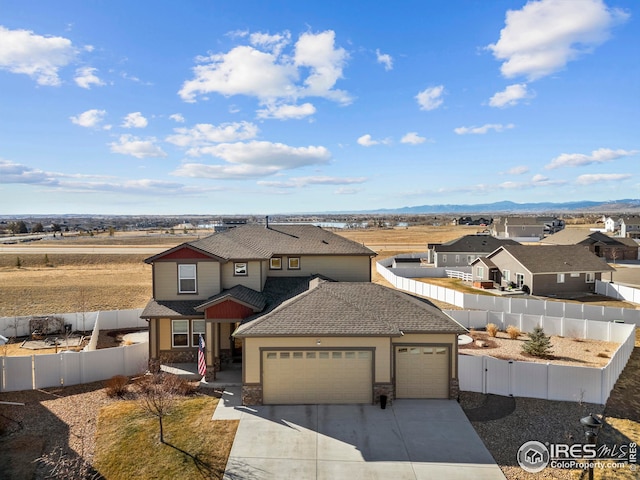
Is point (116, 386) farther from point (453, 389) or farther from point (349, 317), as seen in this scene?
point (453, 389)

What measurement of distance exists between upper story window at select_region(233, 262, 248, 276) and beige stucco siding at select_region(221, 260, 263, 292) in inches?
4.3

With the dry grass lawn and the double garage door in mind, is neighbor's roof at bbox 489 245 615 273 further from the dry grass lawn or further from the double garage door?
the dry grass lawn

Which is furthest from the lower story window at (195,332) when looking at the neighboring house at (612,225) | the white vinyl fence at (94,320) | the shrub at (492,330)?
the neighboring house at (612,225)

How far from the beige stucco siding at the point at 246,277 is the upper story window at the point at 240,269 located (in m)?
0.11

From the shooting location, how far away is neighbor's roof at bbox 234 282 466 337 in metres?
16.5

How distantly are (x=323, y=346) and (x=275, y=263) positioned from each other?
10.0 m

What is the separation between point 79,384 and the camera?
60.5 feet

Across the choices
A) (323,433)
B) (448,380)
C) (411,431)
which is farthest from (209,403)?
(448,380)

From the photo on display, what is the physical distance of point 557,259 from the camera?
40531 mm

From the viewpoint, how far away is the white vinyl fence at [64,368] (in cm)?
1756

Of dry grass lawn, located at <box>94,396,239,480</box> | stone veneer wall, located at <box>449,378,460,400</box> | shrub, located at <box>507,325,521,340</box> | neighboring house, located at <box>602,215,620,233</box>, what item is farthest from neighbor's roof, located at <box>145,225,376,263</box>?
neighboring house, located at <box>602,215,620,233</box>

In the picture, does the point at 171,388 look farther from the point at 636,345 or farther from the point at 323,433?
the point at 636,345

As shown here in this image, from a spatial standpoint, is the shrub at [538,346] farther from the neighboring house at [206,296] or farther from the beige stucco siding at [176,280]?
the beige stucco siding at [176,280]

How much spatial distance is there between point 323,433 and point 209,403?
5.13 metres
